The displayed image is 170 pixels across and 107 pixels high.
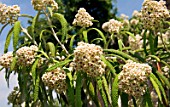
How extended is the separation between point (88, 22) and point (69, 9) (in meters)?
11.7

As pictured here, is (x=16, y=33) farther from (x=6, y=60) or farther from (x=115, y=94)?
(x=115, y=94)

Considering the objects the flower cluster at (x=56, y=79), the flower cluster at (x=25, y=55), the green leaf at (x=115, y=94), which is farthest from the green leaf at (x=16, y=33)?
the green leaf at (x=115, y=94)

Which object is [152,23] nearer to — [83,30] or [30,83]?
[83,30]

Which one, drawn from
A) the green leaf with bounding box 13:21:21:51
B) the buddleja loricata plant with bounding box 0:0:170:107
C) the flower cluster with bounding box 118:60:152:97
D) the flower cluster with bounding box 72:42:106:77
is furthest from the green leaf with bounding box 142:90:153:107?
the green leaf with bounding box 13:21:21:51

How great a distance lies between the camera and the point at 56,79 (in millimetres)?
1716

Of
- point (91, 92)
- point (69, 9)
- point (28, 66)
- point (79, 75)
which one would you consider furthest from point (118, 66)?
point (69, 9)

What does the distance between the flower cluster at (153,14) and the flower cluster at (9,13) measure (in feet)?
2.35

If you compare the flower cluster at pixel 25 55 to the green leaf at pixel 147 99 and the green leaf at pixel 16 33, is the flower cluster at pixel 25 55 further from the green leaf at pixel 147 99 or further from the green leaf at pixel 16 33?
the green leaf at pixel 147 99

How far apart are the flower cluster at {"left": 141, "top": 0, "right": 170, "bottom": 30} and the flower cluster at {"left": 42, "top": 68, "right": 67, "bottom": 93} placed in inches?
21.4

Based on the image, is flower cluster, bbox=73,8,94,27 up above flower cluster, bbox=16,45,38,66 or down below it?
above

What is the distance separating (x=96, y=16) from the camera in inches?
552

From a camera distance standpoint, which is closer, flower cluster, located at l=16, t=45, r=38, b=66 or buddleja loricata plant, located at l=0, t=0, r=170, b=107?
buddleja loricata plant, located at l=0, t=0, r=170, b=107

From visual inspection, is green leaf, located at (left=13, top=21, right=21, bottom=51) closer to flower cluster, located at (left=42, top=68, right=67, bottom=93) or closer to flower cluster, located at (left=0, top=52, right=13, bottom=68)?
flower cluster, located at (left=0, top=52, right=13, bottom=68)

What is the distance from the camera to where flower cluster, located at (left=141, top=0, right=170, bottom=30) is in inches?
75.5
